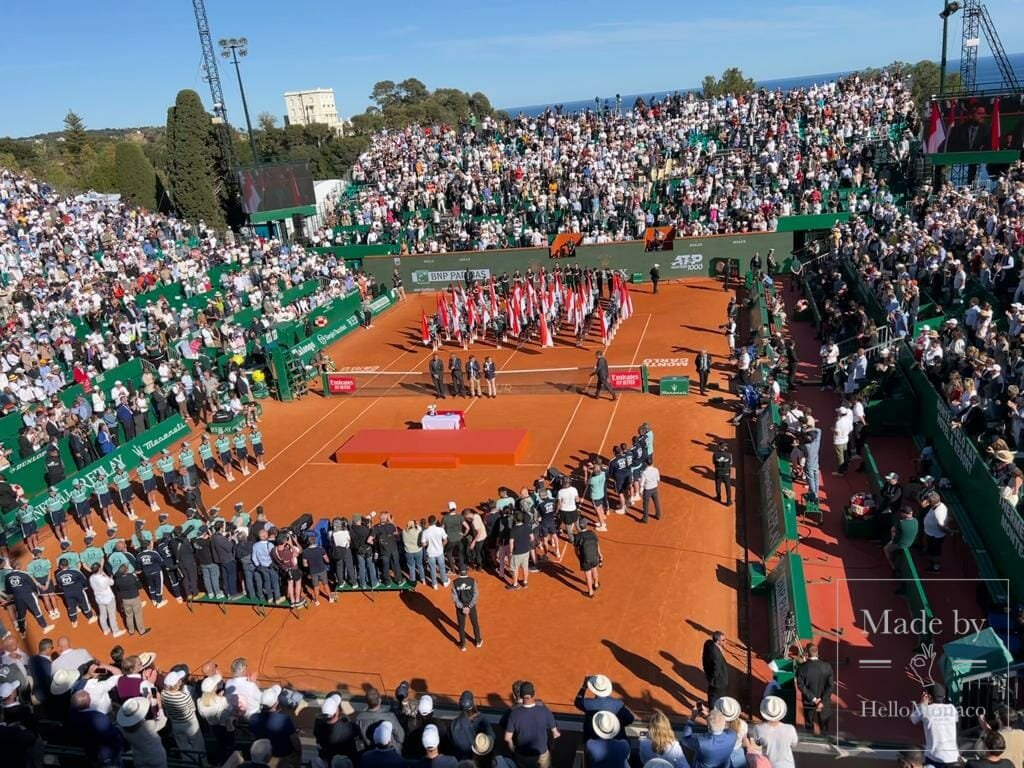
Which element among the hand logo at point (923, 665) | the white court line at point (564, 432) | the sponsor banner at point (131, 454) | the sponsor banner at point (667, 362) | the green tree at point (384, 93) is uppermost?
the green tree at point (384, 93)

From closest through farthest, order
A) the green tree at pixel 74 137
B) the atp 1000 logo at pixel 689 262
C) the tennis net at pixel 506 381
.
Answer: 1. the tennis net at pixel 506 381
2. the atp 1000 logo at pixel 689 262
3. the green tree at pixel 74 137

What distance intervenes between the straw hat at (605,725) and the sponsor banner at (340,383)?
65.6 ft

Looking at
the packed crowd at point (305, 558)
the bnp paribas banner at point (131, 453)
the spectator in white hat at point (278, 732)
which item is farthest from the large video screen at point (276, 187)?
the spectator in white hat at point (278, 732)

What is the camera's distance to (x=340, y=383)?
26625 millimetres

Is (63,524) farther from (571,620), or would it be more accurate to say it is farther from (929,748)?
(929,748)

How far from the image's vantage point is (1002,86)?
3400 centimetres

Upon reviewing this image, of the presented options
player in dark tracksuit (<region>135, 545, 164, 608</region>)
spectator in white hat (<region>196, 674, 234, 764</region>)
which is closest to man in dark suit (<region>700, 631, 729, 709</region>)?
spectator in white hat (<region>196, 674, 234, 764</region>)

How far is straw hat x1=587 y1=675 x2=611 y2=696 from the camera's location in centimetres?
841

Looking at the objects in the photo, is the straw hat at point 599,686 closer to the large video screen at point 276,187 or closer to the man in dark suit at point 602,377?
the man in dark suit at point 602,377

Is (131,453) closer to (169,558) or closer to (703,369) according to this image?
(169,558)

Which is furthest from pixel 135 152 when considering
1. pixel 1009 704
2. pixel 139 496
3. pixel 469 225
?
pixel 1009 704

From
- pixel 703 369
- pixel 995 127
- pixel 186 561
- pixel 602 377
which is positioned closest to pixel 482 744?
pixel 186 561

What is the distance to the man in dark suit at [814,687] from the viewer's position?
9523mm

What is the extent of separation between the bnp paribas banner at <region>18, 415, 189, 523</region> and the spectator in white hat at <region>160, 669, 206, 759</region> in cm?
1171
